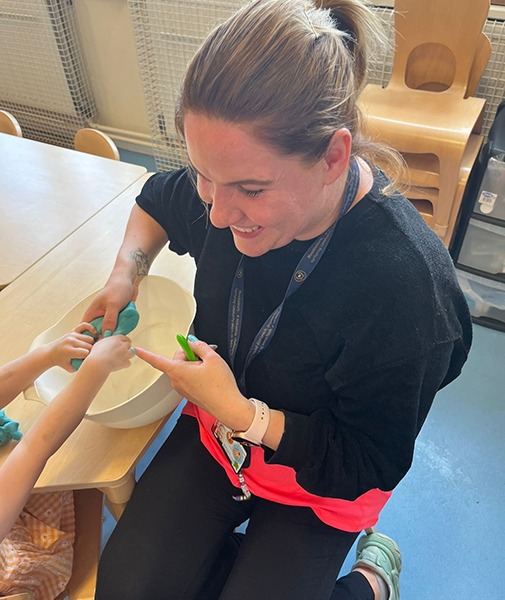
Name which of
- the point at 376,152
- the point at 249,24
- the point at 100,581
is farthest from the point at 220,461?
the point at 249,24

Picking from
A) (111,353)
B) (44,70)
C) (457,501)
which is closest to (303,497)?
(111,353)

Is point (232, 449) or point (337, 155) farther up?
point (337, 155)

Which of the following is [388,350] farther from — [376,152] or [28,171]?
[28,171]

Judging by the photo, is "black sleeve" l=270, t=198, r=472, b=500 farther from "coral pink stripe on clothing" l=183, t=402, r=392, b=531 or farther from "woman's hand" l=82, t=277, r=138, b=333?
"woman's hand" l=82, t=277, r=138, b=333

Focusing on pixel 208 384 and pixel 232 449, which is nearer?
pixel 208 384

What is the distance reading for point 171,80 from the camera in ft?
7.48

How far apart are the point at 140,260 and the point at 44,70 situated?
87.2 inches

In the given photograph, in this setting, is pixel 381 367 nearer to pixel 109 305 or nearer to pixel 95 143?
pixel 109 305

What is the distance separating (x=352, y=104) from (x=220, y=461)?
680mm

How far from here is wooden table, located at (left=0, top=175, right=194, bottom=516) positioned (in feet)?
2.55

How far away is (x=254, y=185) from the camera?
655mm

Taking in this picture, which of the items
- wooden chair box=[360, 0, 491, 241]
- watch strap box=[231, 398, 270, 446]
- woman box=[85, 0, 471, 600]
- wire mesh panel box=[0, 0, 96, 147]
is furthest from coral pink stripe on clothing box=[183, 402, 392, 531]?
wire mesh panel box=[0, 0, 96, 147]

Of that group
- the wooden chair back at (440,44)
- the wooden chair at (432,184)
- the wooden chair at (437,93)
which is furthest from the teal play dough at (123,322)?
the wooden chair back at (440,44)

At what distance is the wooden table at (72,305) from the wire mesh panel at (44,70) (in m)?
1.68
